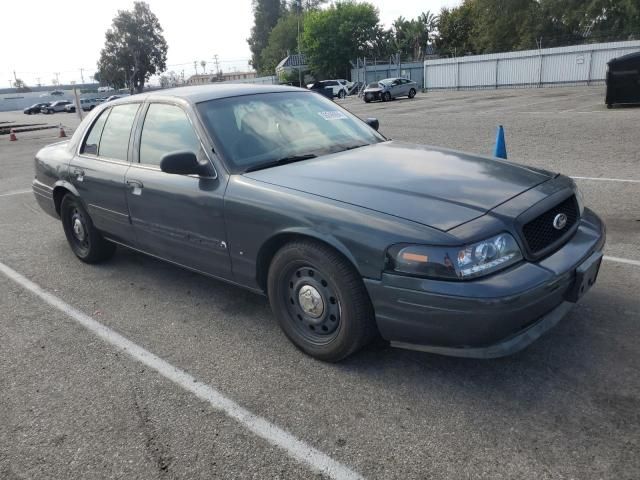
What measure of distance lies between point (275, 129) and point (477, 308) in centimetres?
200

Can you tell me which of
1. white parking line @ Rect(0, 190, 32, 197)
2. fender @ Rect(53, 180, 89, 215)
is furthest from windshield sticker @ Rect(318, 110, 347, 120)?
white parking line @ Rect(0, 190, 32, 197)

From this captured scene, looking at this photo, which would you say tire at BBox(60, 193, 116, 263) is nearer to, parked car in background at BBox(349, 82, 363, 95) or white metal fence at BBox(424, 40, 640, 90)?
white metal fence at BBox(424, 40, 640, 90)

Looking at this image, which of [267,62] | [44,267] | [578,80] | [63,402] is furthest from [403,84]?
[267,62]

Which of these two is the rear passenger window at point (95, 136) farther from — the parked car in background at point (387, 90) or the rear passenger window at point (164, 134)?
the parked car in background at point (387, 90)

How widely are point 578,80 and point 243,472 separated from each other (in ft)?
116

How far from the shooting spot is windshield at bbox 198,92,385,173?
3547 millimetres

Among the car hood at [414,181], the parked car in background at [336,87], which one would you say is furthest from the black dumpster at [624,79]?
the parked car in background at [336,87]

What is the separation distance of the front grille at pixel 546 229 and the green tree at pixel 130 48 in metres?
88.6

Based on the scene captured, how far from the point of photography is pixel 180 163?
3.33 meters

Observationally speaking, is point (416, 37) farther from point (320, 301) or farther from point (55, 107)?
point (320, 301)

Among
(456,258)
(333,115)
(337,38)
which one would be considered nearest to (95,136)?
(333,115)

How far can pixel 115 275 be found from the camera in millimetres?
4902

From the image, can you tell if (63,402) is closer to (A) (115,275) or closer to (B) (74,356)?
(B) (74,356)

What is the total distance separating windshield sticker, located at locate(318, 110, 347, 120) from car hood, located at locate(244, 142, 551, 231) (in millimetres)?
511
